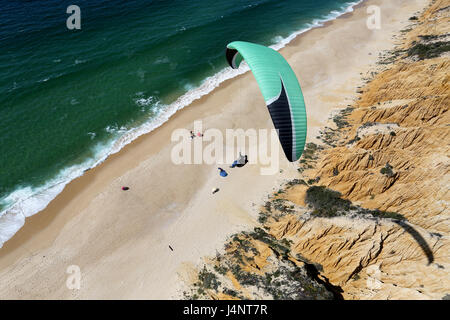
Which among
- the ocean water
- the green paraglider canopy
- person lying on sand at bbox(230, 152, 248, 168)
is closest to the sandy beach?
person lying on sand at bbox(230, 152, 248, 168)

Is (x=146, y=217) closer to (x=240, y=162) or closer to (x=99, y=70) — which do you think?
(x=240, y=162)

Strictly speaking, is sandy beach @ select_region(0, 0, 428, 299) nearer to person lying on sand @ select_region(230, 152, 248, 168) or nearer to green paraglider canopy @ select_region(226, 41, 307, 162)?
person lying on sand @ select_region(230, 152, 248, 168)

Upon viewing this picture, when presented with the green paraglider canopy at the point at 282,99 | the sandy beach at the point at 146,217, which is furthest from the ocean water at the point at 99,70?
the green paraglider canopy at the point at 282,99

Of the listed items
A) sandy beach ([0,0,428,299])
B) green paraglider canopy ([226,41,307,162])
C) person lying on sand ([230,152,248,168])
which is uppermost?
green paraglider canopy ([226,41,307,162])

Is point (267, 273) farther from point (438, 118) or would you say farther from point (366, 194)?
point (438, 118)

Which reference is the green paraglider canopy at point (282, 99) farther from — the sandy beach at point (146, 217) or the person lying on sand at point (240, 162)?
the person lying on sand at point (240, 162)

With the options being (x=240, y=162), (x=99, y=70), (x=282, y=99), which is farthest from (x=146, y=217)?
(x=99, y=70)

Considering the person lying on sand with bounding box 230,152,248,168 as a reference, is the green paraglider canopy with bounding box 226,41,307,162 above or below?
above

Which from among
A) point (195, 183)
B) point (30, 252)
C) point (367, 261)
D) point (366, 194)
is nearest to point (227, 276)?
point (367, 261)
